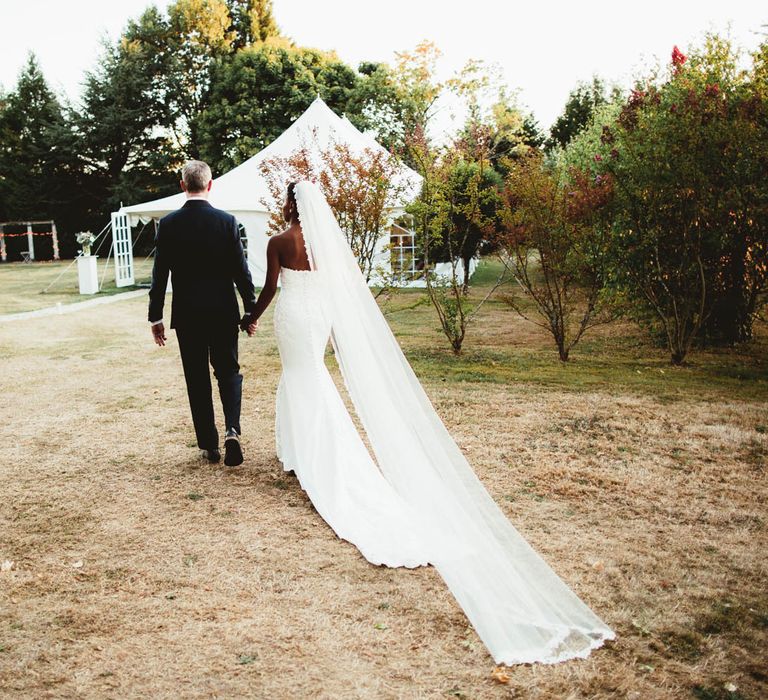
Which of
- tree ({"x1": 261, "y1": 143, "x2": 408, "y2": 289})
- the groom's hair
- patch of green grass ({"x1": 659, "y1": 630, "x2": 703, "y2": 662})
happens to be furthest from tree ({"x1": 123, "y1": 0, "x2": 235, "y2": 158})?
patch of green grass ({"x1": 659, "y1": 630, "x2": 703, "y2": 662})

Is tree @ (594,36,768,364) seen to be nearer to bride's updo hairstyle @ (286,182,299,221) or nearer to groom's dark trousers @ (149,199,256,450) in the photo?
bride's updo hairstyle @ (286,182,299,221)

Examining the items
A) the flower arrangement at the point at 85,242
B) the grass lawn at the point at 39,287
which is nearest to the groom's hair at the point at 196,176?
the grass lawn at the point at 39,287

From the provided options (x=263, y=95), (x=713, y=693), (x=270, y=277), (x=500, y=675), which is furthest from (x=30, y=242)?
(x=713, y=693)

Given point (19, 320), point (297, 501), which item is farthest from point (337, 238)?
point (19, 320)

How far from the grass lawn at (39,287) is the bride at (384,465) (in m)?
12.2

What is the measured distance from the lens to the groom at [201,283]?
15.0 ft

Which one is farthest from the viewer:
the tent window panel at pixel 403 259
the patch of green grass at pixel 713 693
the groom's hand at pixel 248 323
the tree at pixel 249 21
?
the tree at pixel 249 21

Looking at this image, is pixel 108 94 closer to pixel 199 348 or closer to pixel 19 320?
pixel 19 320

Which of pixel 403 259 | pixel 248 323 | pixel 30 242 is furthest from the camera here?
pixel 30 242

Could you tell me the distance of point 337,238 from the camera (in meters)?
4.64

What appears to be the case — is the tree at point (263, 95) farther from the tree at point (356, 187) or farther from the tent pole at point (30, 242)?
the tree at point (356, 187)

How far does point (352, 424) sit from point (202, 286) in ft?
4.42

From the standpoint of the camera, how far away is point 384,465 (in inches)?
157

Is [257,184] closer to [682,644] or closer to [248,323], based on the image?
[248,323]
